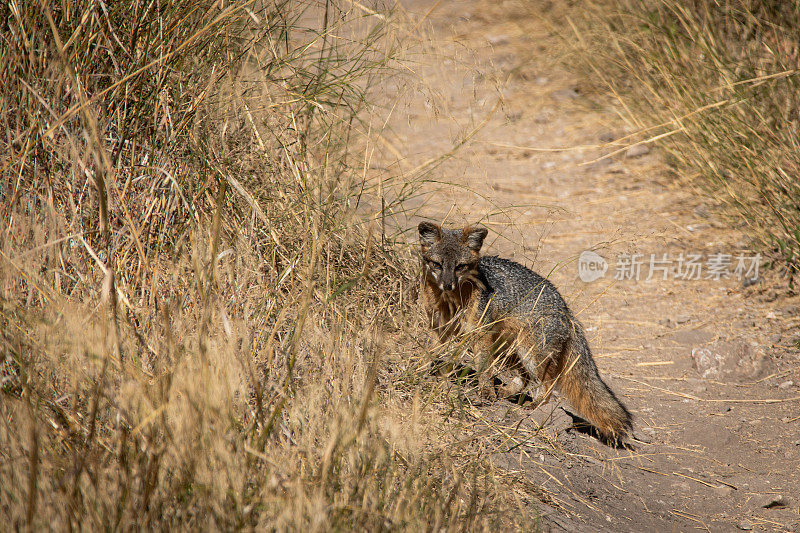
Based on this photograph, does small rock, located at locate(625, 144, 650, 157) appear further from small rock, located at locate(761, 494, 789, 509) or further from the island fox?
small rock, located at locate(761, 494, 789, 509)

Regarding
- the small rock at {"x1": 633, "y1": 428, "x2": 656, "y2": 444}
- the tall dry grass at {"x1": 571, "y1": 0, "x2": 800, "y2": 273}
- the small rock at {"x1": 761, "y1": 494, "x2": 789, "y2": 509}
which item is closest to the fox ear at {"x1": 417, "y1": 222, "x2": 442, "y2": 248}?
the small rock at {"x1": 633, "y1": 428, "x2": 656, "y2": 444}

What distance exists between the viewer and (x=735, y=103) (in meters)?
4.67

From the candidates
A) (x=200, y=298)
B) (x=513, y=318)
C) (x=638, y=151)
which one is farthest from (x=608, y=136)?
(x=200, y=298)

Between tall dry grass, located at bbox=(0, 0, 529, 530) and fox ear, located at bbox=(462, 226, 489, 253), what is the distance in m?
0.38

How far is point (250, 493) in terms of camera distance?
2023 mm

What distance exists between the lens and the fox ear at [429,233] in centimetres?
374

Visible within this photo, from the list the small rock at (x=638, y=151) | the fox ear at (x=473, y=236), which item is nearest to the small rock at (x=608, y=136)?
the small rock at (x=638, y=151)

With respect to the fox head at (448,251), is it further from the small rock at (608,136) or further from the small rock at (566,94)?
the small rock at (566,94)

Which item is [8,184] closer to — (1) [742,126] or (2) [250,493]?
(2) [250,493]

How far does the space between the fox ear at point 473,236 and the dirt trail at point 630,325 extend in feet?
0.80

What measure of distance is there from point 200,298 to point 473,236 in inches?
64.2

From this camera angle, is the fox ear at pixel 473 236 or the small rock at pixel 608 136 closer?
the fox ear at pixel 473 236

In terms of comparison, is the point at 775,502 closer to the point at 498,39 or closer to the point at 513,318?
the point at 513,318

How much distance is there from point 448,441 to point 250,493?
3.91ft
